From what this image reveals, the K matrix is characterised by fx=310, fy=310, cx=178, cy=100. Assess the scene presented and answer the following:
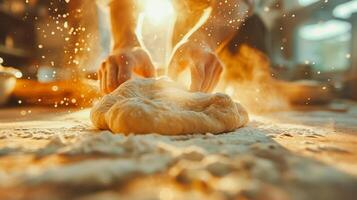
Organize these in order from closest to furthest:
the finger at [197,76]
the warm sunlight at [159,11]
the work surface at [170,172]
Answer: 1. the work surface at [170,172]
2. the finger at [197,76]
3. the warm sunlight at [159,11]

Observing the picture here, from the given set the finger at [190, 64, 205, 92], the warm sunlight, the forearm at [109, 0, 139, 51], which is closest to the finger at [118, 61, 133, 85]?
the forearm at [109, 0, 139, 51]

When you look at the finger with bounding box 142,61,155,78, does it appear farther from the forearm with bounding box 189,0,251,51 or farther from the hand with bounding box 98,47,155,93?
the forearm with bounding box 189,0,251,51

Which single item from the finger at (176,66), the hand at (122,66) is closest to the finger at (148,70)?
the hand at (122,66)

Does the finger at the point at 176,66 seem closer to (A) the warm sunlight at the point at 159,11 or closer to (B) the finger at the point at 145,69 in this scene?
(B) the finger at the point at 145,69

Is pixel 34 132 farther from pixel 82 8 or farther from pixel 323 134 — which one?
pixel 82 8

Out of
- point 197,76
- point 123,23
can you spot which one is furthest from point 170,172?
point 123,23

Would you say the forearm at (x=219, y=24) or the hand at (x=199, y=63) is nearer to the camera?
the hand at (x=199, y=63)

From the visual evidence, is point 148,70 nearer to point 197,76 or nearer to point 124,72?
point 124,72
